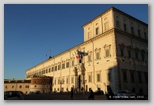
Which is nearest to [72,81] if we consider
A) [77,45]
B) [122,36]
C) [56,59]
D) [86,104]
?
[77,45]

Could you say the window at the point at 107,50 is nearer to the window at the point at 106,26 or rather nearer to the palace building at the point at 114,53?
the palace building at the point at 114,53

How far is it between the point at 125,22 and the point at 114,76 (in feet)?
25.2

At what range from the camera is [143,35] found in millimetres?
27688

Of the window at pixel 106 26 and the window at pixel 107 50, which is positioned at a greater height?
the window at pixel 106 26

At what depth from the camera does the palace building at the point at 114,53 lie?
2370 cm

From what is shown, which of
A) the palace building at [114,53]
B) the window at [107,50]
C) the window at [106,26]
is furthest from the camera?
the window at [106,26]

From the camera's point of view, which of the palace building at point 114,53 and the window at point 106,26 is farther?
the window at point 106,26

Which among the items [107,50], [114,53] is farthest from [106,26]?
[114,53]

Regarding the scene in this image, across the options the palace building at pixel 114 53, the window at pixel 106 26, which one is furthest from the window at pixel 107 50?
the window at pixel 106 26

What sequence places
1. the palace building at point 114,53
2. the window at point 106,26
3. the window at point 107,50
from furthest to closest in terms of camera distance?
1. the window at point 106,26
2. the window at point 107,50
3. the palace building at point 114,53

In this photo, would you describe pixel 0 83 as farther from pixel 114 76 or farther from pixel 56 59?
pixel 56 59

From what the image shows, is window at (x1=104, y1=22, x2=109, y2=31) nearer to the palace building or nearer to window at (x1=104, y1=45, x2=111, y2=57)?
the palace building

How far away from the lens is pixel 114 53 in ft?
77.2

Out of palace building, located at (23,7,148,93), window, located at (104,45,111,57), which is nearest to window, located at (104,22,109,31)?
palace building, located at (23,7,148,93)
